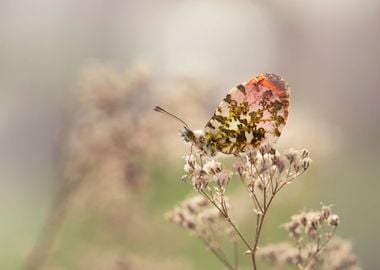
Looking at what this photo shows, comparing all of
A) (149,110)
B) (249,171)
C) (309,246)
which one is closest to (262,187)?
(249,171)

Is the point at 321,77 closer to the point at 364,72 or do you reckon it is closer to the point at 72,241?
the point at 364,72

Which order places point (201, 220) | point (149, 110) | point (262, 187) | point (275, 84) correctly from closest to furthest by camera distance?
Answer: point (275, 84) < point (262, 187) < point (201, 220) < point (149, 110)

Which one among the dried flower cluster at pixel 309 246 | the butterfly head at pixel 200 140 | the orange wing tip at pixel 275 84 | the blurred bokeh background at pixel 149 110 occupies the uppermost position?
the blurred bokeh background at pixel 149 110

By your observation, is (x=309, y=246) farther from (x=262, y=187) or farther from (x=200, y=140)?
(x=200, y=140)

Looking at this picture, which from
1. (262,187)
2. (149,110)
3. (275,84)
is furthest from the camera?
(149,110)

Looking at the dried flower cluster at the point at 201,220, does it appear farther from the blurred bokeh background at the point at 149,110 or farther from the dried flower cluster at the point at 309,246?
the blurred bokeh background at the point at 149,110

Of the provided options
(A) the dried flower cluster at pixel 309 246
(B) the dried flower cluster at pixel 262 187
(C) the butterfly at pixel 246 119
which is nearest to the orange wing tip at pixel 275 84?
(C) the butterfly at pixel 246 119

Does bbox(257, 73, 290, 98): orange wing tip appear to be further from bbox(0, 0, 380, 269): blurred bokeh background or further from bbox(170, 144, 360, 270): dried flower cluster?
bbox(0, 0, 380, 269): blurred bokeh background

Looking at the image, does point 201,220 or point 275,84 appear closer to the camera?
point 275,84

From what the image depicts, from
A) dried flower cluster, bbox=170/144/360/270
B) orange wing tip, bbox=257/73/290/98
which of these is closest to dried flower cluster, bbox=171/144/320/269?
dried flower cluster, bbox=170/144/360/270
